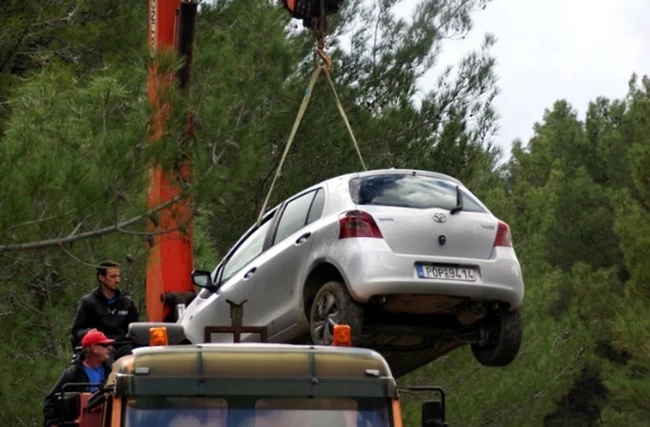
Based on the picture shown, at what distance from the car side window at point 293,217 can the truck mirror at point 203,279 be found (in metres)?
0.70

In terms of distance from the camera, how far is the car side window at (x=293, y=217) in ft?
42.1

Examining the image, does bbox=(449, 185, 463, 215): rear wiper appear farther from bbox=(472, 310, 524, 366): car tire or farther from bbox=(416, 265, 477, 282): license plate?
bbox=(472, 310, 524, 366): car tire

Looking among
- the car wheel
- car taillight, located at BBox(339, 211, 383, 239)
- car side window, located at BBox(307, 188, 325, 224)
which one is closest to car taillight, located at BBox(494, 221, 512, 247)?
car taillight, located at BBox(339, 211, 383, 239)

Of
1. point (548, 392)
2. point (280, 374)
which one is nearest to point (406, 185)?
point (280, 374)

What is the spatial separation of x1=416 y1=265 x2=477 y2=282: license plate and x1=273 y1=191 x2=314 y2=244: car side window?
1.19 metres

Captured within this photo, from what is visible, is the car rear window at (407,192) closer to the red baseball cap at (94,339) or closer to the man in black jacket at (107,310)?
the man in black jacket at (107,310)

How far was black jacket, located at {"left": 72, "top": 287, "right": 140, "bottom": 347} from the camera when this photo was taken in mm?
12406

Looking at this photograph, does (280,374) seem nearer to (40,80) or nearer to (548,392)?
(40,80)

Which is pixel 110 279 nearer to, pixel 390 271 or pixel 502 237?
pixel 390 271

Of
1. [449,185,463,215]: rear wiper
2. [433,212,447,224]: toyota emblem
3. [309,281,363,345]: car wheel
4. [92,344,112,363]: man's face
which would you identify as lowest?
[92,344,112,363]: man's face

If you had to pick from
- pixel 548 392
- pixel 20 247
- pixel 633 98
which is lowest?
pixel 548 392

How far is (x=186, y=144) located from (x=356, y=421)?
16.2 ft

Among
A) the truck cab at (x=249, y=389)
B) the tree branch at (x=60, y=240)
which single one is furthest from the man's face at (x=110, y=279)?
the truck cab at (x=249, y=389)

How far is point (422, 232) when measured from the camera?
12.0 m
